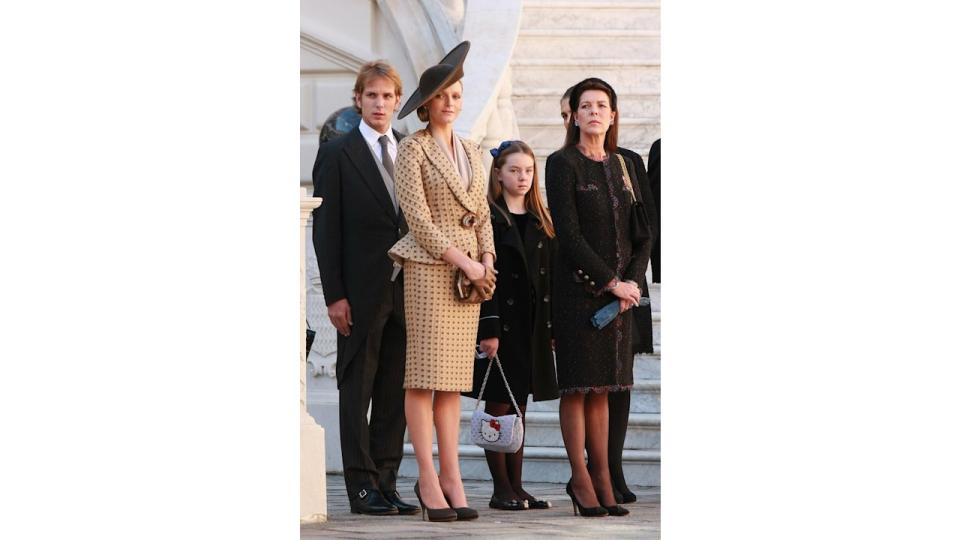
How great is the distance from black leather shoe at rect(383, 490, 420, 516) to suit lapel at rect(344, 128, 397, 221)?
39.9 inches

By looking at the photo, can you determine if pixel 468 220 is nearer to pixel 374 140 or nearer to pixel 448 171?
pixel 448 171

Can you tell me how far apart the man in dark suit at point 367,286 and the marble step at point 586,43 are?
14.1ft

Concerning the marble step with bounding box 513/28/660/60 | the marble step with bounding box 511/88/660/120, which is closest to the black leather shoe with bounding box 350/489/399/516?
the marble step with bounding box 511/88/660/120

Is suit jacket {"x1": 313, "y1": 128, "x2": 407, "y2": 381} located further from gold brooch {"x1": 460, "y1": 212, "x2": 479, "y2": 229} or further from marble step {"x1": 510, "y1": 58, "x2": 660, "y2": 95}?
marble step {"x1": 510, "y1": 58, "x2": 660, "y2": 95}

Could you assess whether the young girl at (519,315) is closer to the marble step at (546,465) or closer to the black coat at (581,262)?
the black coat at (581,262)

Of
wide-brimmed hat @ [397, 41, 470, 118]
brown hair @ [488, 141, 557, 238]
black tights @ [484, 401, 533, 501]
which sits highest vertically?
wide-brimmed hat @ [397, 41, 470, 118]

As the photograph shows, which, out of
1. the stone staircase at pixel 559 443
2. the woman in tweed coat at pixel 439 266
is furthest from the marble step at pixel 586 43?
the woman in tweed coat at pixel 439 266

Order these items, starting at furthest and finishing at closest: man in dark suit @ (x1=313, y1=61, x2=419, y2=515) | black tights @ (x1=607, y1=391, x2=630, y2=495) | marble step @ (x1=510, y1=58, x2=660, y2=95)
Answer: marble step @ (x1=510, y1=58, x2=660, y2=95), black tights @ (x1=607, y1=391, x2=630, y2=495), man in dark suit @ (x1=313, y1=61, x2=419, y2=515)

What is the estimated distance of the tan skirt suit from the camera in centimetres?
716

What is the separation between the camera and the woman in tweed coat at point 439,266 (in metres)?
7.15
